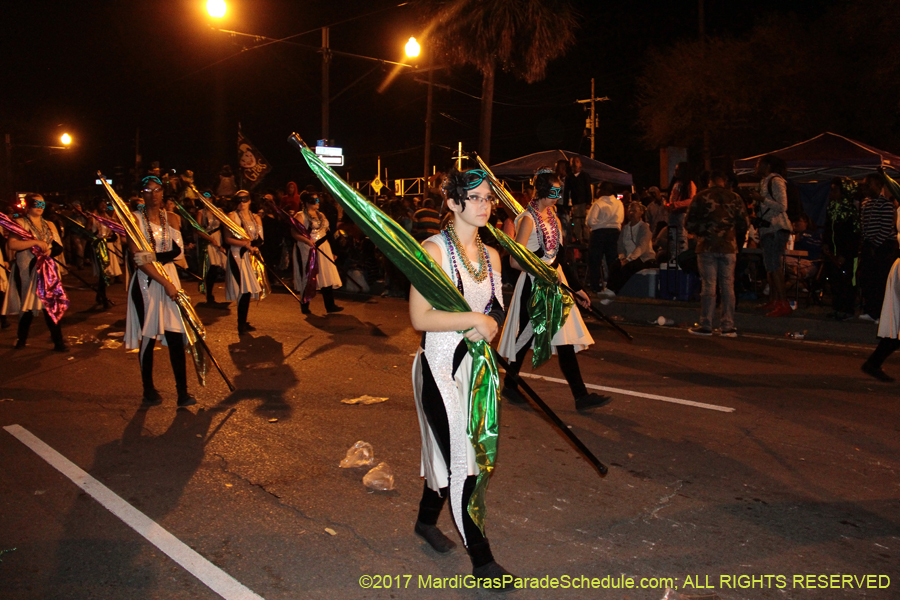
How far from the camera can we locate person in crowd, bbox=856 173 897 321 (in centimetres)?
953

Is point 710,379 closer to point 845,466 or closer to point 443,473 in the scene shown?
point 845,466

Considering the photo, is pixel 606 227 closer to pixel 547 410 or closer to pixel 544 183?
pixel 544 183

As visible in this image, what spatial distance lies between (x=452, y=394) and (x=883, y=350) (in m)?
5.59

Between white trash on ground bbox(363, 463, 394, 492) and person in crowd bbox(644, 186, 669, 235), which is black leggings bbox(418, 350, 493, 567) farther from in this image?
person in crowd bbox(644, 186, 669, 235)

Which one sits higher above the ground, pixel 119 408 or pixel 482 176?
pixel 482 176

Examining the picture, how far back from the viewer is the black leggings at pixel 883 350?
716cm

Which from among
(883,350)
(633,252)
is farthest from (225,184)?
(883,350)

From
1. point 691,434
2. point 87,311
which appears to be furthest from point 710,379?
point 87,311

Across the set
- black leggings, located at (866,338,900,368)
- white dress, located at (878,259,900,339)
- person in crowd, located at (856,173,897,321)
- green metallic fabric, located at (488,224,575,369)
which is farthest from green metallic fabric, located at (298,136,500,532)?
person in crowd, located at (856,173,897,321)

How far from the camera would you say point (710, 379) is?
7.52 m

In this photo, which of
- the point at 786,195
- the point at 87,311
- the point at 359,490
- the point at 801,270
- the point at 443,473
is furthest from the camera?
the point at 87,311

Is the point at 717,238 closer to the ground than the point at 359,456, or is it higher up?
higher up

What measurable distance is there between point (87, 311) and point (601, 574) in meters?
12.2

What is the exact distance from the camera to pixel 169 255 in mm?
6828
